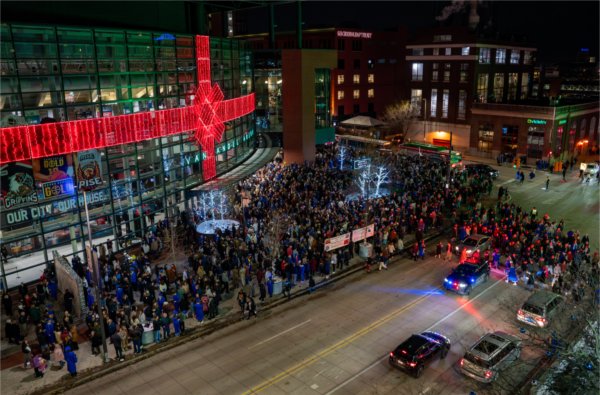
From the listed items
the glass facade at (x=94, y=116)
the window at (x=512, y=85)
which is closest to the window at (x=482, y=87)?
the window at (x=512, y=85)

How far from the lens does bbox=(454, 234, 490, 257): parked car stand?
2775cm

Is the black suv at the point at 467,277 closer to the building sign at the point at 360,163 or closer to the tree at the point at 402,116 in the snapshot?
the building sign at the point at 360,163

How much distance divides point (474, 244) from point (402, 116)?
43.2m

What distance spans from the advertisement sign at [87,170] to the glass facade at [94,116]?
8.82 ft

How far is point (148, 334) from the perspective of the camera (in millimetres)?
19469

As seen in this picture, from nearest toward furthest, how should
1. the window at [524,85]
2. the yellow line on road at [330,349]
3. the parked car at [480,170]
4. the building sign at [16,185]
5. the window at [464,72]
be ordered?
the yellow line on road at [330,349] < the building sign at [16,185] < the parked car at [480,170] < the window at [464,72] < the window at [524,85]

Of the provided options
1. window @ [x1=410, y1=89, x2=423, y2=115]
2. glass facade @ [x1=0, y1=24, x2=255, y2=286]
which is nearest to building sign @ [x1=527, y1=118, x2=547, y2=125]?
window @ [x1=410, y1=89, x2=423, y2=115]

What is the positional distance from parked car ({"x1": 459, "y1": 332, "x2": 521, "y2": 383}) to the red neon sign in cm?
2044

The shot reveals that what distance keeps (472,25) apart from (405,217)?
5307 centimetres

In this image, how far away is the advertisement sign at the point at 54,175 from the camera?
2348 centimetres

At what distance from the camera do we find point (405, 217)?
106 ft

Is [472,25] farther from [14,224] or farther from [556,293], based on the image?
[14,224]

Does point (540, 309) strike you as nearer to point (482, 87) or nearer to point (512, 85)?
point (482, 87)

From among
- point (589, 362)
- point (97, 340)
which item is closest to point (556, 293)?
point (589, 362)
